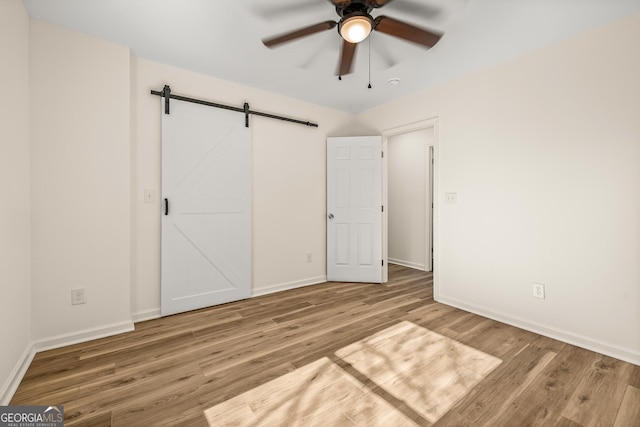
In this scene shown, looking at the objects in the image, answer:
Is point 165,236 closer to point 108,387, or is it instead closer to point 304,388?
point 108,387

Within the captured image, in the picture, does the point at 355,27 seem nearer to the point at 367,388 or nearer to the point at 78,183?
the point at 367,388

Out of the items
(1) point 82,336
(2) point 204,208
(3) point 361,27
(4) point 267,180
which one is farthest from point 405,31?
(1) point 82,336

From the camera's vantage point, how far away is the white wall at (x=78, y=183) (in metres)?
2.13

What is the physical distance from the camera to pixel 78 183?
2270mm

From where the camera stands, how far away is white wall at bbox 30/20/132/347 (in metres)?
2.13

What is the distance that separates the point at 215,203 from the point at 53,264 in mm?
1414

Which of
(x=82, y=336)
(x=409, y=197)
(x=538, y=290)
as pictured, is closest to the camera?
(x=82, y=336)

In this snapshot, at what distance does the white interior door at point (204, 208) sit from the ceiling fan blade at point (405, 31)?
6.58 ft

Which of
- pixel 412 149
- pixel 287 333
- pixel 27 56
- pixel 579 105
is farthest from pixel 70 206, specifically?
pixel 412 149

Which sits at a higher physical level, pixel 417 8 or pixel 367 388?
pixel 417 8

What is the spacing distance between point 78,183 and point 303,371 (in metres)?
2.38

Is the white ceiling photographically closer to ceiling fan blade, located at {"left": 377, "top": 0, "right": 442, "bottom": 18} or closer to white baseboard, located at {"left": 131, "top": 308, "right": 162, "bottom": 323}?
ceiling fan blade, located at {"left": 377, "top": 0, "right": 442, "bottom": 18}

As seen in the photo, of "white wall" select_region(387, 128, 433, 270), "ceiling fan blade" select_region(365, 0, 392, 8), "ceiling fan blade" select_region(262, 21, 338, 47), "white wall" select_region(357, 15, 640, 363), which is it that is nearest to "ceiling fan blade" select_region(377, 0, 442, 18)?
"ceiling fan blade" select_region(365, 0, 392, 8)

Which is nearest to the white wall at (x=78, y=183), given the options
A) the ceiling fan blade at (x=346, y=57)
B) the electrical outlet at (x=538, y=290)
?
the ceiling fan blade at (x=346, y=57)
